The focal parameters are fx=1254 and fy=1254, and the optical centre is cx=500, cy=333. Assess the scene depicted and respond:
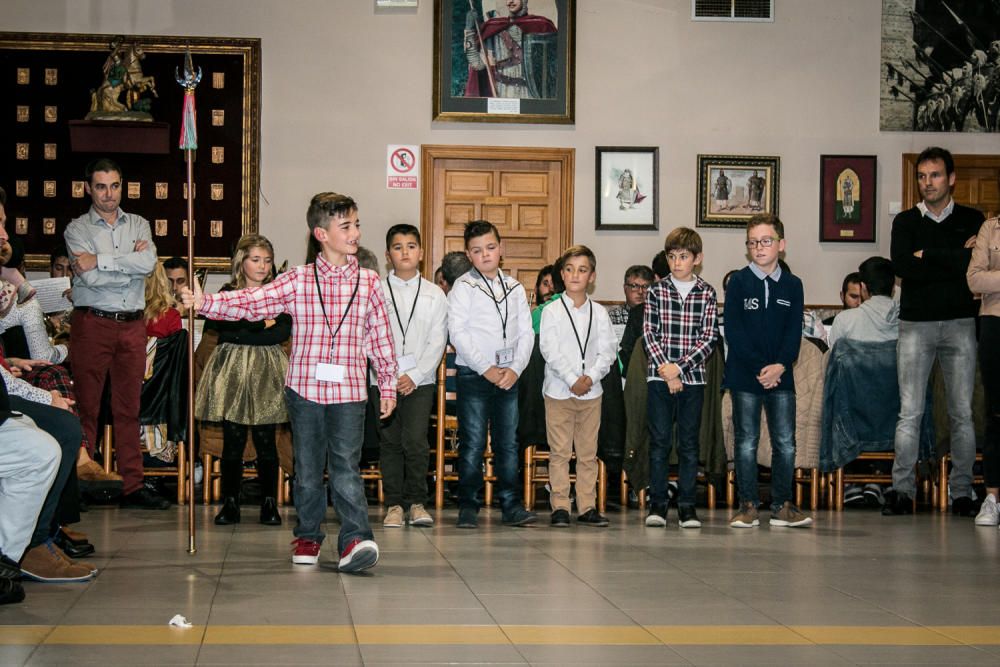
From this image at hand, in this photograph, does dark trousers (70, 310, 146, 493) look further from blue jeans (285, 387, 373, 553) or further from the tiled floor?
blue jeans (285, 387, 373, 553)

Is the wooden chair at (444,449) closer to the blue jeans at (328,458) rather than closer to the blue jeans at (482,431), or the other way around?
the blue jeans at (482,431)

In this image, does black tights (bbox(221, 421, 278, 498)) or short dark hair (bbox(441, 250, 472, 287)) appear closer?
black tights (bbox(221, 421, 278, 498))

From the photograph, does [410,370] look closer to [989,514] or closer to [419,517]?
[419,517]

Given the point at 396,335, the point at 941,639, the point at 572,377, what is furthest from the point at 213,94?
the point at 941,639

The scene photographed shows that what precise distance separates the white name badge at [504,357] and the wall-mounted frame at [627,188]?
13.9 feet

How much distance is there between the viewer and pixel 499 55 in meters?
10.2

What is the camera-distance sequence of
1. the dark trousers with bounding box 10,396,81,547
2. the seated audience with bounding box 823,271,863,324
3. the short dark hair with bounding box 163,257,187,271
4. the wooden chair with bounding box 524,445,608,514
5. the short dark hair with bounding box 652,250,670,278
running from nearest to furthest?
1. the dark trousers with bounding box 10,396,81,547
2. the wooden chair with bounding box 524,445,608,514
3. the short dark hair with bounding box 652,250,670,278
4. the short dark hair with bounding box 163,257,187,271
5. the seated audience with bounding box 823,271,863,324

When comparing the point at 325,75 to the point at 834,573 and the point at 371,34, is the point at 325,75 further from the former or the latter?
the point at 834,573

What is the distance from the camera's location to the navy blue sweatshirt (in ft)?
20.7

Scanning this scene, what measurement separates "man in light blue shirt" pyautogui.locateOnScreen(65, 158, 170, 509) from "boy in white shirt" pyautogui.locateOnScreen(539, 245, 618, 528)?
83.1 inches

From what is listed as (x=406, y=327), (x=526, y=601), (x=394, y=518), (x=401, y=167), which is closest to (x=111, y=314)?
(x=406, y=327)

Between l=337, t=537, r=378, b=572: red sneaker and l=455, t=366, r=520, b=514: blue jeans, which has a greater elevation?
l=455, t=366, r=520, b=514: blue jeans

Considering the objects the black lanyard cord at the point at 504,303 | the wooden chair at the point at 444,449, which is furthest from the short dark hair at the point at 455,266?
the black lanyard cord at the point at 504,303

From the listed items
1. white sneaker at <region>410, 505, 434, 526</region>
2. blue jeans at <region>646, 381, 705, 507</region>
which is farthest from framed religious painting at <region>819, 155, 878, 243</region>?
white sneaker at <region>410, 505, 434, 526</region>
